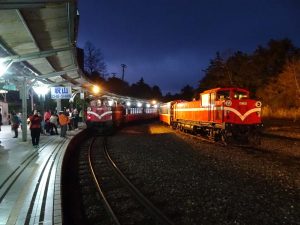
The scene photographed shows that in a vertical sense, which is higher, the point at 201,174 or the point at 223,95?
the point at 223,95

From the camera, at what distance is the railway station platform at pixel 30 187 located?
22.7 feet

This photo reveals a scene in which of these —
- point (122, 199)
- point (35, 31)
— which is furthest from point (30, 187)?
point (35, 31)

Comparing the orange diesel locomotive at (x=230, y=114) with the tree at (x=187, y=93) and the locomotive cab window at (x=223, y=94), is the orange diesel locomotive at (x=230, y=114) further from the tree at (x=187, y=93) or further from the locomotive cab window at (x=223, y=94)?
the tree at (x=187, y=93)

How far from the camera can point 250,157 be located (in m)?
15.6

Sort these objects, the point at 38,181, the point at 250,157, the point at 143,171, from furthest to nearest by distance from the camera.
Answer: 1. the point at 250,157
2. the point at 143,171
3. the point at 38,181

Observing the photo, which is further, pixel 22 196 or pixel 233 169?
pixel 233 169

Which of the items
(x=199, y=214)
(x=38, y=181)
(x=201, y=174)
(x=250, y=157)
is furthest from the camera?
(x=250, y=157)

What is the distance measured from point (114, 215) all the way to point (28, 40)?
8067 millimetres

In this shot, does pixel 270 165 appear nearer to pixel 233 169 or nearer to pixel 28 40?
pixel 233 169

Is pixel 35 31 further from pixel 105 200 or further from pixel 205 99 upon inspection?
pixel 205 99

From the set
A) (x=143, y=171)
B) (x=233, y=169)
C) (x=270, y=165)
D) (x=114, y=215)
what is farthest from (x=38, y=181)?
(x=270, y=165)

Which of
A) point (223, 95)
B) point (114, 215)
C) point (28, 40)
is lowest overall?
point (114, 215)

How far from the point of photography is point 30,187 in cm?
931

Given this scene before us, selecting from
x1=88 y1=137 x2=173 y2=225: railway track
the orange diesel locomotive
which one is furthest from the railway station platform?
the orange diesel locomotive
